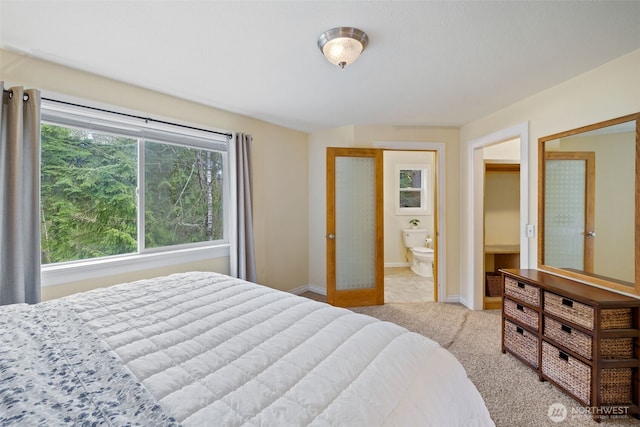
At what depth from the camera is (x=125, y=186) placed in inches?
99.4

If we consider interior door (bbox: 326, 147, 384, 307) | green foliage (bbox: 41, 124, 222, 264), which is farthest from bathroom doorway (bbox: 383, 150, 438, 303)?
green foliage (bbox: 41, 124, 222, 264)

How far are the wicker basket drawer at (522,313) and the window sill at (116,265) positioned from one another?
9.53ft

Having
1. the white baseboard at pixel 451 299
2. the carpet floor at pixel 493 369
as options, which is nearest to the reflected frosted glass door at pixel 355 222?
the carpet floor at pixel 493 369

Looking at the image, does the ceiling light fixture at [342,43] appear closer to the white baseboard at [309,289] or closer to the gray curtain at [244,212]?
the gray curtain at [244,212]

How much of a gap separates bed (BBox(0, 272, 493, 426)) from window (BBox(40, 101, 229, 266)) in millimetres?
1009

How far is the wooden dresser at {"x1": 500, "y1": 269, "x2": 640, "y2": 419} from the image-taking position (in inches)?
66.0

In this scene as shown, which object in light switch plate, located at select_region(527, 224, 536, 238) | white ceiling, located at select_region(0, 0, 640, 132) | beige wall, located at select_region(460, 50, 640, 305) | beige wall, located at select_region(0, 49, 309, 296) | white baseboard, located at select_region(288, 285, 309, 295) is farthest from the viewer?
white baseboard, located at select_region(288, 285, 309, 295)

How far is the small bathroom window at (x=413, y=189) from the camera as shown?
5.77 m

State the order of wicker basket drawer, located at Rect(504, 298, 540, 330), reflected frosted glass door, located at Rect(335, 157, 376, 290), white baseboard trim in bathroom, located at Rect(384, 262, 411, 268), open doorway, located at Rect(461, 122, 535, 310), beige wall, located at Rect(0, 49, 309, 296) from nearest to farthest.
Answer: beige wall, located at Rect(0, 49, 309, 296) → wicker basket drawer, located at Rect(504, 298, 540, 330) → open doorway, located at Rect(461, 122, 535, 310) → reflected frosted glass door, located at Rect(335, 157, 376, 290) → white baseboard trim in bathroom, located at Rect(384, 262, 411, 268)

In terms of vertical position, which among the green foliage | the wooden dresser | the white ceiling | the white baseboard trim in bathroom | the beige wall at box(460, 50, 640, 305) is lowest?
the white baseboard trim in bathroom

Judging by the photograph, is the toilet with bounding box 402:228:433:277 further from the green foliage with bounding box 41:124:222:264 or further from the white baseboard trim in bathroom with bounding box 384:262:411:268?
the green foliage with bounding box 41:124:222:264

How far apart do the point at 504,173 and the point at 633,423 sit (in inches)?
114

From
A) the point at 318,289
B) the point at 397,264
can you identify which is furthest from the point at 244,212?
the point at 397,264

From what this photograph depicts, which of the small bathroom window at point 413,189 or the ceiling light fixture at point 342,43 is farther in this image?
the small bathroom window at point 413,189
